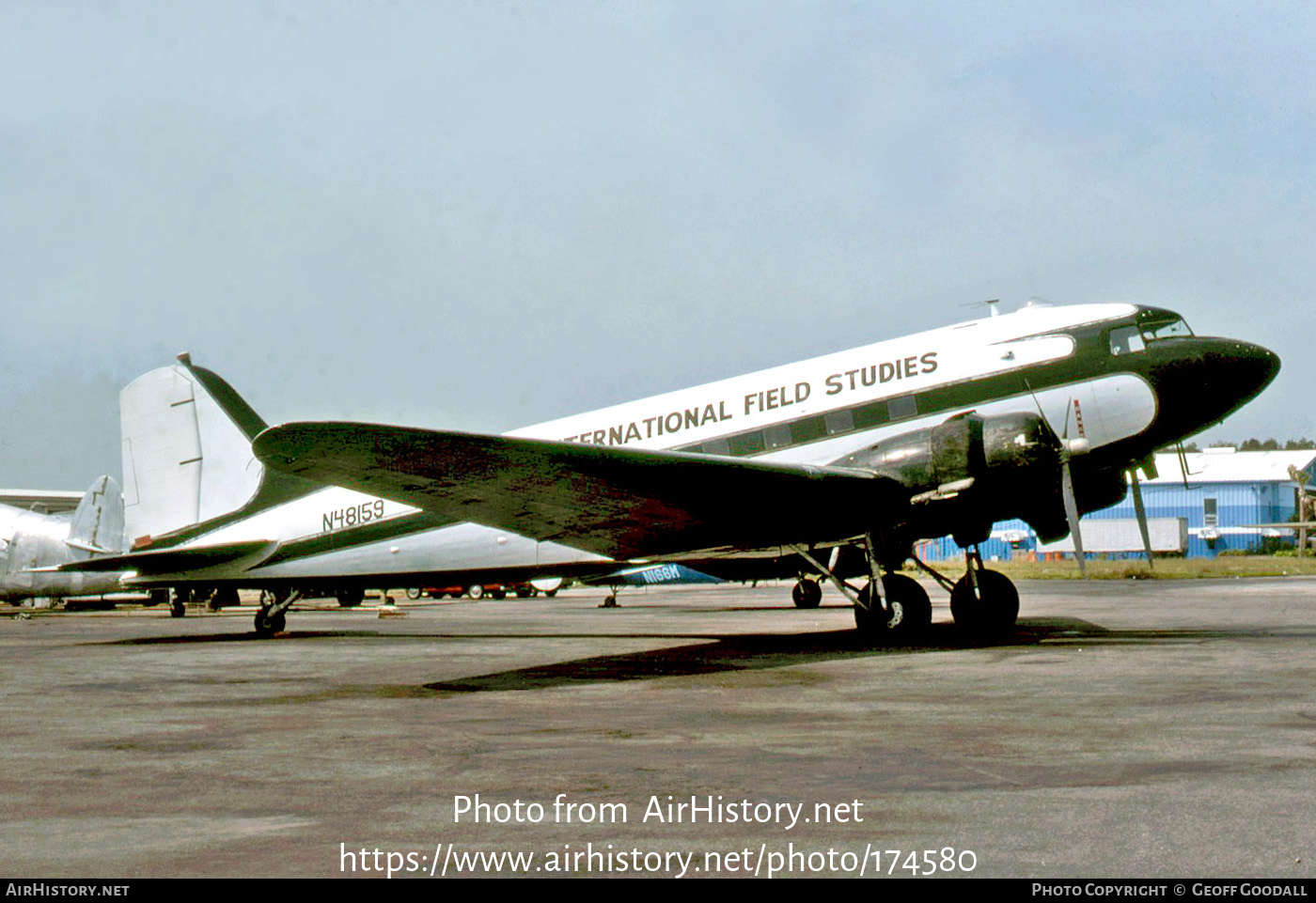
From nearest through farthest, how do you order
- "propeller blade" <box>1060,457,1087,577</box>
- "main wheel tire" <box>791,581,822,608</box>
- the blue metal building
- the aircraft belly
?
"propeller blade" <box>1060,457,1087,577</box>
the aircraft belly
"main wheel tire" <box>791,581,822,608</box>
the blue metal building

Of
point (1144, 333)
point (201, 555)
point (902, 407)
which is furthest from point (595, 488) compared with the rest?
point (201, 555)

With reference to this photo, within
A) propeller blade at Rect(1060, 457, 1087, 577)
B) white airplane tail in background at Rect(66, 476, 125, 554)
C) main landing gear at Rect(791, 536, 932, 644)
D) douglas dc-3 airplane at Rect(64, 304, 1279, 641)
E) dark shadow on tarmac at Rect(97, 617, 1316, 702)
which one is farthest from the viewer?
white airplane tail in background at Rect(66, 476, 125, 554)

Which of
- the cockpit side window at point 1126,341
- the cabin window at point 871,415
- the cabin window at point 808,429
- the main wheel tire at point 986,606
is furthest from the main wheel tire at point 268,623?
the cockpit side window at point 1126,341

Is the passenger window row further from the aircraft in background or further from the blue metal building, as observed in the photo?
the blue metal building

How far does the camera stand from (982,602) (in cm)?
1847

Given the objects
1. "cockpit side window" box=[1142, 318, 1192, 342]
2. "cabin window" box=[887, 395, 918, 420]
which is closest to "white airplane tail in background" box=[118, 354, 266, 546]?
"cabin window" box=[887, 395, 918, 420]

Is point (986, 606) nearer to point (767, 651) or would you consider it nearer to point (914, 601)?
point (914, 601)

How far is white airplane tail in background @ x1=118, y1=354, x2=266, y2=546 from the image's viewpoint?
2170cm

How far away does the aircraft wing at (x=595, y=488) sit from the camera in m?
13.3

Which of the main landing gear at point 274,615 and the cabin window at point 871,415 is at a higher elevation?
the cabin window at point 871,415

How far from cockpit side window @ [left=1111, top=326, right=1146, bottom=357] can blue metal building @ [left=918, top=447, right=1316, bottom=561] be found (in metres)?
78.1

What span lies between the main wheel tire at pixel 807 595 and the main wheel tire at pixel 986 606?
13.5m

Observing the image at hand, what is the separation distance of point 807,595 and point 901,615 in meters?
15.0

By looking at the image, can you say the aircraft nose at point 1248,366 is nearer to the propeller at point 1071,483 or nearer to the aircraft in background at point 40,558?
the propeller at point 1071,483
